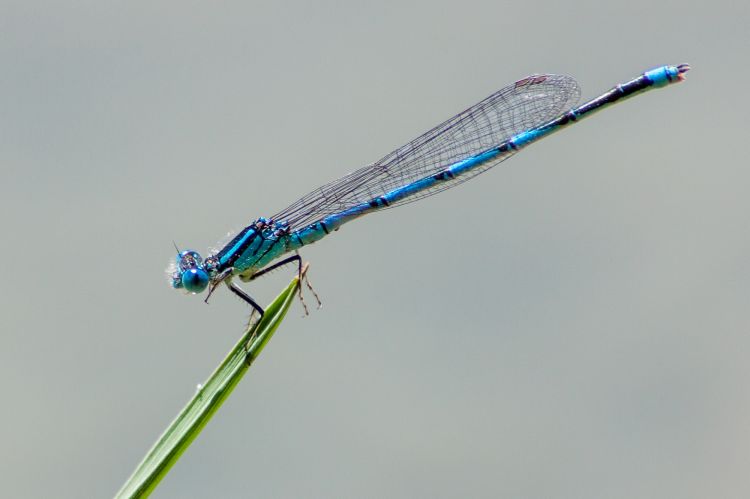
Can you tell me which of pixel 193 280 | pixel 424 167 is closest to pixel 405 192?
pixel 424 167

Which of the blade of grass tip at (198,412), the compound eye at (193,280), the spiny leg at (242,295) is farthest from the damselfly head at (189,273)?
the blade of grass tip at (198,412)

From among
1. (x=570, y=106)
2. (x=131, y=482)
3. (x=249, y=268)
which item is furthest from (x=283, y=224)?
(x=131, y=482)

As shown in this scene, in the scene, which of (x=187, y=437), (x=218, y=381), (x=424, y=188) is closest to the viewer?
(x=187, y=437)

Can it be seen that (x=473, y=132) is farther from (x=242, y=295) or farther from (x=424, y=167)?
(x=242, y=295)

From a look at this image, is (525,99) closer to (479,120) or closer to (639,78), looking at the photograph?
(479,120)

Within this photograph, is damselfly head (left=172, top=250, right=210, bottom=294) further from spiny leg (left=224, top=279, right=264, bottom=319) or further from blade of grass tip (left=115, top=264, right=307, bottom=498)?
blade of grass tip (left=115, top=264, right=307, bottom=498)

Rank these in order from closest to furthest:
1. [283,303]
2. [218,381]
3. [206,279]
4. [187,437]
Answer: [187,437] < [218,381] < [283,303] < [206,279]
